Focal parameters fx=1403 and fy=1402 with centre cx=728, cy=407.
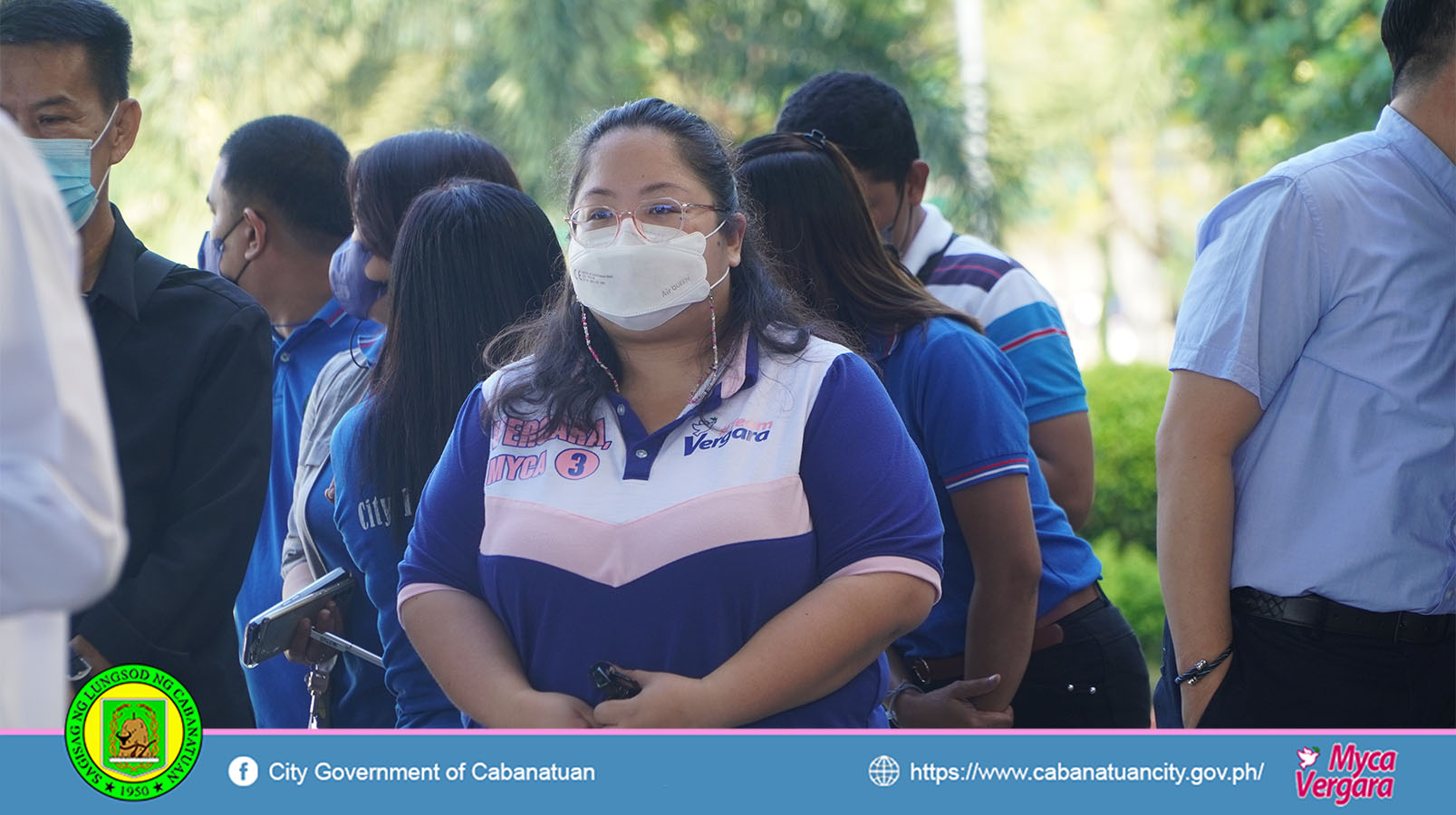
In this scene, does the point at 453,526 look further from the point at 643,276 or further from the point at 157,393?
the point at 157,393

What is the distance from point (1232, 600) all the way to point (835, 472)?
0.81 meters

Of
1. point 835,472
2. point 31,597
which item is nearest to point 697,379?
point 835,472

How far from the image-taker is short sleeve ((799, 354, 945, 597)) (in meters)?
1.99

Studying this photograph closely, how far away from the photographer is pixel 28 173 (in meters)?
1.34

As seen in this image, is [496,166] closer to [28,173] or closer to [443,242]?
[443,242]

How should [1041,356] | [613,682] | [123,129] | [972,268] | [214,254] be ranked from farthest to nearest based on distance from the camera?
[214,254]
[972,268]
[1041,356]
[123,129]
[613,682]

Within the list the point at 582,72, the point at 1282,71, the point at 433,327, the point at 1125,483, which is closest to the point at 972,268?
the point at 433,327

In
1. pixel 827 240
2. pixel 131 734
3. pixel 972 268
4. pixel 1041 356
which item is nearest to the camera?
pixel 131 734

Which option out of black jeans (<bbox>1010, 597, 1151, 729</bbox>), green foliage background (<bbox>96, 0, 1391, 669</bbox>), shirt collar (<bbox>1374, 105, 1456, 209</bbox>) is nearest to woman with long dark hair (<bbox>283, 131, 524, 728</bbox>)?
black jeans (<bbox>1010, 597, 1151, 729</bbox>)

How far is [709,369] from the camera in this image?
7.09 feet

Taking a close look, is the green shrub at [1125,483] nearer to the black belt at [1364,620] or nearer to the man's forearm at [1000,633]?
the man's forearm at [1000,633]

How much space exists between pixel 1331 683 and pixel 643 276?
127 cm
